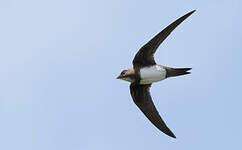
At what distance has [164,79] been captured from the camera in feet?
78.1

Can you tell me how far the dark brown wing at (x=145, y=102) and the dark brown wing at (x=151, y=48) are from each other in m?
1.23

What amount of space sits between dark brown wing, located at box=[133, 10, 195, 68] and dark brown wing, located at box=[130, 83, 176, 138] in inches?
48.3

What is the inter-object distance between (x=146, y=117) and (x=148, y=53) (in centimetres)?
242

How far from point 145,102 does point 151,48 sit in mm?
2268

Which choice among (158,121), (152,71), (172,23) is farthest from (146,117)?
(172,23)

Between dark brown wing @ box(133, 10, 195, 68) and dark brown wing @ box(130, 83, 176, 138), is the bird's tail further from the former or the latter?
dark brown wing @ box(130, 83, 176, 138)

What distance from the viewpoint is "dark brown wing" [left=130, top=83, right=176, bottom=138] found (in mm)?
24703

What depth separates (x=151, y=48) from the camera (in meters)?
23.4

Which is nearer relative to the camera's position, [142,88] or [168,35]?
[168,35]

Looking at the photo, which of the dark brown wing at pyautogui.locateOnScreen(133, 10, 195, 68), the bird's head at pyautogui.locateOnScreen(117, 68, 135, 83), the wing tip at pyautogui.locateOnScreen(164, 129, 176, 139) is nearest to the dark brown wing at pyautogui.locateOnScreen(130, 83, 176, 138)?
the wing tip at pyautogui.locateOnScreen(164, 129, 176, 139)

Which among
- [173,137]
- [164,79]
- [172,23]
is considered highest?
[172,23]

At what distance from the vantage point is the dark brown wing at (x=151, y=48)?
22.6 m

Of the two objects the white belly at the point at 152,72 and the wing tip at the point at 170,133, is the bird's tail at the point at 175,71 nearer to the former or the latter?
the white belly at the point at 152,72

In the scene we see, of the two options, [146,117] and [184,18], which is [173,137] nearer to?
[146,117]
